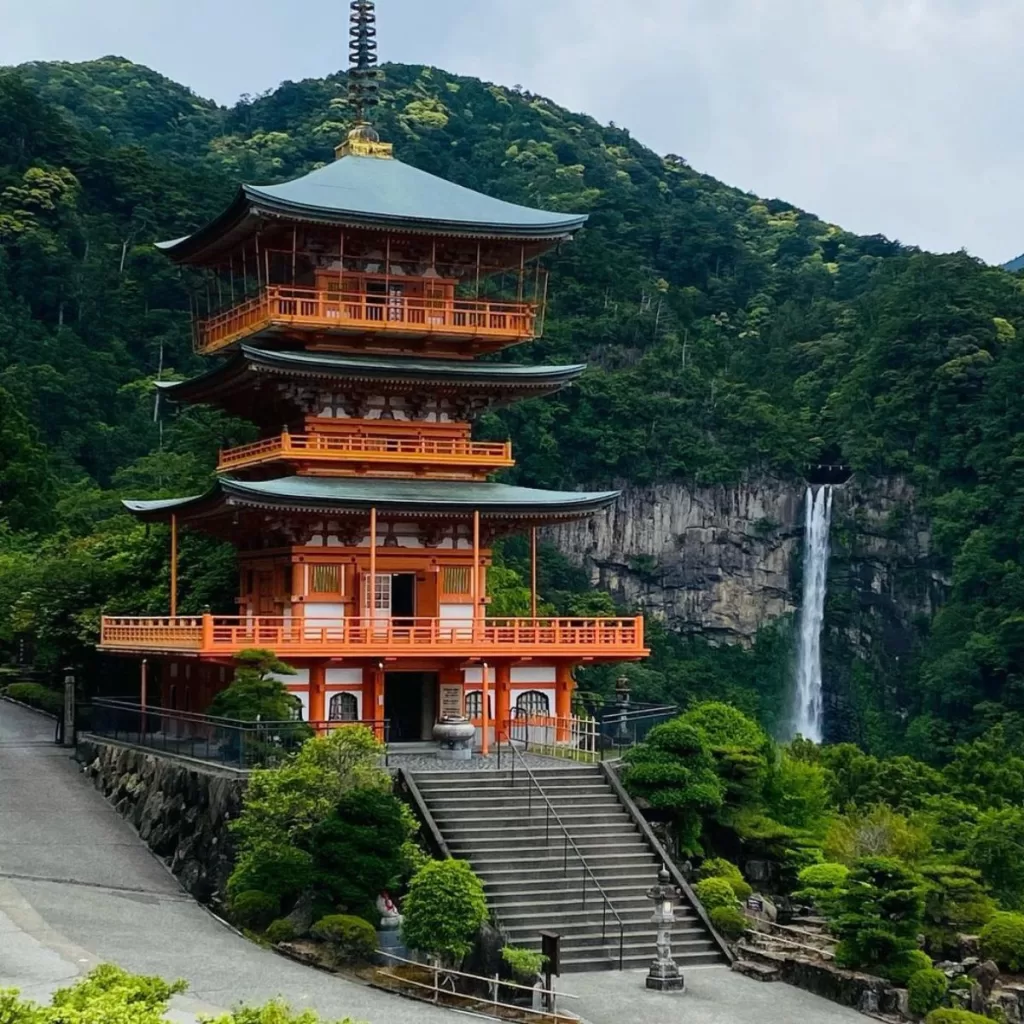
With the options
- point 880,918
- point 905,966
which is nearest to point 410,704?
point 880,918

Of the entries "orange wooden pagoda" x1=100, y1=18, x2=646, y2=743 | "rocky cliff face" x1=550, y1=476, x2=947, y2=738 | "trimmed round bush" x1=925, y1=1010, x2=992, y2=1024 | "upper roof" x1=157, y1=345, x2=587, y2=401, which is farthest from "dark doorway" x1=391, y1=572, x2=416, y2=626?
"rocky cliff face" x1=550, y1=476, x2=947, y2=738

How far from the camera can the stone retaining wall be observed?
87.0 ft

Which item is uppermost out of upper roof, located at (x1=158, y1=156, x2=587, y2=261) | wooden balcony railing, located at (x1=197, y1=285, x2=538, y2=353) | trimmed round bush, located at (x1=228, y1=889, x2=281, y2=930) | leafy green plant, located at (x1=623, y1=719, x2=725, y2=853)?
upper roof, located at (x1=158, y1=156, x2=587, y2=261)

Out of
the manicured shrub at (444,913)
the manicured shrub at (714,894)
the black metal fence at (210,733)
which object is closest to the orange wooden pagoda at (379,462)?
the black metal fence at (210,733)

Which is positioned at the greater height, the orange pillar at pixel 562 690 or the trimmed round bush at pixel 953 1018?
the orange pillar at pixel 562 690

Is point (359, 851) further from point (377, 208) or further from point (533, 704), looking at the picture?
point (377, 208)

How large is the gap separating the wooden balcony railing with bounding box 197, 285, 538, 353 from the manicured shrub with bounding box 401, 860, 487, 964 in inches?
516

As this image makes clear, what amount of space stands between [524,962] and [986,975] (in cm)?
765

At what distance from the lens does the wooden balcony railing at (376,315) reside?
33.0 m

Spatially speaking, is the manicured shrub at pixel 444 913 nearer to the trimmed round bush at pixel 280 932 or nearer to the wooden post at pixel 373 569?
the trimmed round bush at pixel 280 932

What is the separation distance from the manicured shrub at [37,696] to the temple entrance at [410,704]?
38.0 ft

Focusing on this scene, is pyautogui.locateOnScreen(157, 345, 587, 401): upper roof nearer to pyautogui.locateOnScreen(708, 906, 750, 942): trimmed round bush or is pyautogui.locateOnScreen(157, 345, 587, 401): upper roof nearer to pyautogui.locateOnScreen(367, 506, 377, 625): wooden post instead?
Answer: pyautogui.locateOnScreen(367, 506, 377, 625): wooden post

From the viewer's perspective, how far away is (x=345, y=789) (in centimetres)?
2520

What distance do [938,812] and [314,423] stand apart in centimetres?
1843
